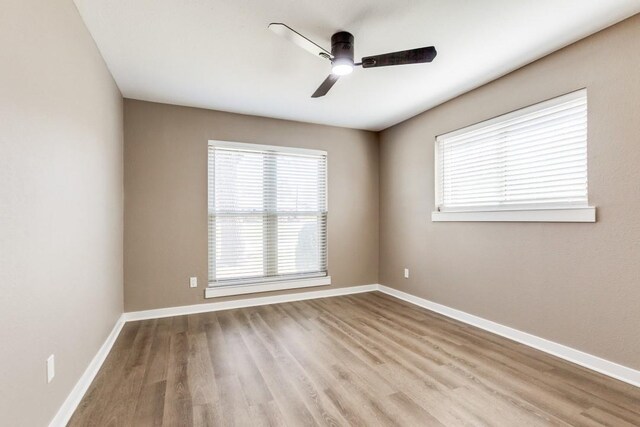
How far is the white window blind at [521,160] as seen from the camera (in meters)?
2.47

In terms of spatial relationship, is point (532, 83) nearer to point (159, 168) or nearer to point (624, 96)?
point (624, 96)

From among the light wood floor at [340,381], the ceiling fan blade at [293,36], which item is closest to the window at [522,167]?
the light wood floor at [340,381]

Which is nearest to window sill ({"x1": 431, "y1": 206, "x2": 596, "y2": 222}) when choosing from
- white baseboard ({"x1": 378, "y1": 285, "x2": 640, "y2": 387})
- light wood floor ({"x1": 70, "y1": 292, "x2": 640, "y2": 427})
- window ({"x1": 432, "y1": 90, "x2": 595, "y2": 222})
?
window ({"x1": 432, "y1": 90, "x2": 595, "y2": 222})

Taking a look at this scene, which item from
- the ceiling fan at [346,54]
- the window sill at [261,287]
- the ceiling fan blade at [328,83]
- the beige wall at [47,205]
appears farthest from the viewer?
the window sill at [261,287]

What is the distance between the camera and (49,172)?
160 cm

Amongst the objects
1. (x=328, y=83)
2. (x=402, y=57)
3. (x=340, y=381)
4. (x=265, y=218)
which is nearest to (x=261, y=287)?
(x=265, y=218)

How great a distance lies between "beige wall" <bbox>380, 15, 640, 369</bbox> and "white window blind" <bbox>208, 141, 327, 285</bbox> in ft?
5.62

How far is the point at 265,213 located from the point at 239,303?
124 cm

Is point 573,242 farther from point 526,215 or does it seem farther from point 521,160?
point 521,160

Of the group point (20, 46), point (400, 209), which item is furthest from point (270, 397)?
point (400, 209)

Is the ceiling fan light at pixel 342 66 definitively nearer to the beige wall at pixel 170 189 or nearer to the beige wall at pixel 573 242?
the beige wall at pixel 573 242

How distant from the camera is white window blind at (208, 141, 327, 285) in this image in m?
3.92

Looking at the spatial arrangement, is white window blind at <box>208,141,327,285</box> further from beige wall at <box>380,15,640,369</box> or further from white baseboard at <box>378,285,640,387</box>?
white baseboard at <box>378,285,640,387</box>

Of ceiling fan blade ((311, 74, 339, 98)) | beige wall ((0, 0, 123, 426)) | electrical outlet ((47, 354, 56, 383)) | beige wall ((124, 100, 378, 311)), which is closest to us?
beige wall ((0, 0, 123, 426))
